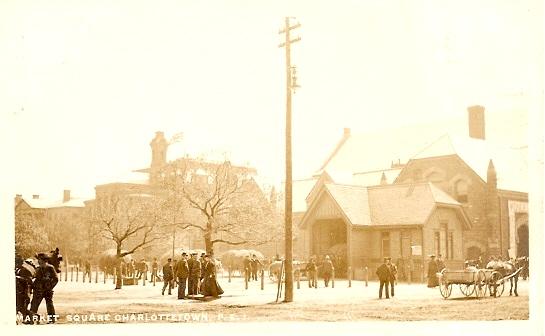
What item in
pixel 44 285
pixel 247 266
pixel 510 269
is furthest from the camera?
pixel 247 266

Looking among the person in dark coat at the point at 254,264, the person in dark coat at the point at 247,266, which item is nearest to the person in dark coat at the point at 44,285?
the person in dark coat at the point at 254,264

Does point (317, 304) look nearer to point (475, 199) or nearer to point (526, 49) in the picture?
point (475, 199)

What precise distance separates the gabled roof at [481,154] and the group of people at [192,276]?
4.78m

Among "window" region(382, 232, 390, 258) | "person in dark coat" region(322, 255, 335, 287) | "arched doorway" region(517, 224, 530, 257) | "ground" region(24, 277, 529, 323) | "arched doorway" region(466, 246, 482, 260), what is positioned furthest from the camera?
"person in dark coat" region(322, 255, 335, 287)

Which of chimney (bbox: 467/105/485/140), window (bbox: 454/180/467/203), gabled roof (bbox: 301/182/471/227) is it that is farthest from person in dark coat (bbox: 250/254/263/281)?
chimney (bbox: 467/105/485/140)

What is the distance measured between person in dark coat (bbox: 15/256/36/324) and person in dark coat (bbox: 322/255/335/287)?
5834 millimetres

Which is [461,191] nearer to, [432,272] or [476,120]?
[476,120]

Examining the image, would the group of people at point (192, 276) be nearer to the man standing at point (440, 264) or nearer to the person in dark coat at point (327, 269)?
the person in dark coat at point (327, 269)

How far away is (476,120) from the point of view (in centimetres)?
1558

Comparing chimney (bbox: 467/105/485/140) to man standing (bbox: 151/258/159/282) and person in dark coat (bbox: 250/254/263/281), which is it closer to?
person in dark coat (bbox: 250/254/263/281)

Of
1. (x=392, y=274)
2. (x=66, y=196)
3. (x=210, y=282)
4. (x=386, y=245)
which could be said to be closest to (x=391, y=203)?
(x=386, y=245)

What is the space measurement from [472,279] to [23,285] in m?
8.48

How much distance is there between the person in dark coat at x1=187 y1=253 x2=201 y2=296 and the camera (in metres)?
16.2

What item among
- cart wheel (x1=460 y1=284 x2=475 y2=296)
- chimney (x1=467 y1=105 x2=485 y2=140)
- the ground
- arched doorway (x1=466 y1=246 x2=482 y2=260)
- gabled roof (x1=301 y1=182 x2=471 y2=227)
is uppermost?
chimney (x1=467 y1=105 x2=485 y2=140)
